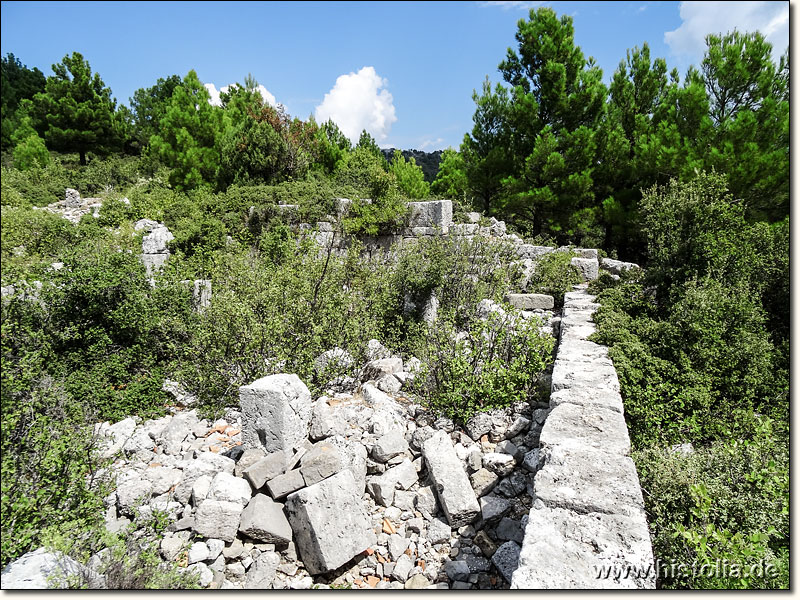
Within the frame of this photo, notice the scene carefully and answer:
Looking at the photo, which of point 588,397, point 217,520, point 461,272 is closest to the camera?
point 217,520

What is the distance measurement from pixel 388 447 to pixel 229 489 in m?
1.34

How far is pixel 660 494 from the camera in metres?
3.32

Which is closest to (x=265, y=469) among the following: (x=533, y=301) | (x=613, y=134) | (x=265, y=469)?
(x=265, y=469)

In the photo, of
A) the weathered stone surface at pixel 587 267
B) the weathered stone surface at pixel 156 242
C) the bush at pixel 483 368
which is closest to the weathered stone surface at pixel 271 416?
the bush at pixel 483 368

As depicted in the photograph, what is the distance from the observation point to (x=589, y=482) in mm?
3031

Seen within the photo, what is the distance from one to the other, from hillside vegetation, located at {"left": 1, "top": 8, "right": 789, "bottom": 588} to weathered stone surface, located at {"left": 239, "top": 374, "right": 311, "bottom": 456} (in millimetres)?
1026

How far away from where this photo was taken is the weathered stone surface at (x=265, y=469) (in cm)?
369

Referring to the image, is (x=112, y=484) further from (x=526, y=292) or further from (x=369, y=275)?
(x=526, y=292)

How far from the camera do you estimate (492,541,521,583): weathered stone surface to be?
3.15 m

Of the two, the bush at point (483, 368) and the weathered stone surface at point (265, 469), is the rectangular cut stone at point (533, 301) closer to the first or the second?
the bush at point (483, 368)

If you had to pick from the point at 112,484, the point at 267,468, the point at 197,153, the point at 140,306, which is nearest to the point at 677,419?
the point at 267,468

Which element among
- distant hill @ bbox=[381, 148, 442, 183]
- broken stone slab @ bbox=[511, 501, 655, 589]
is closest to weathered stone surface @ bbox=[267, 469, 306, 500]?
broken stone slab @ bbox=[511, 501, 655, 589]

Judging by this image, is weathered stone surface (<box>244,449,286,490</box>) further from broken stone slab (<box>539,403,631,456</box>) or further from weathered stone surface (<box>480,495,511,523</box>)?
broken stone slab (<box>539,403,631,456</box>)

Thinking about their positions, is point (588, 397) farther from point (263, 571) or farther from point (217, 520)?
point (217, 520)
